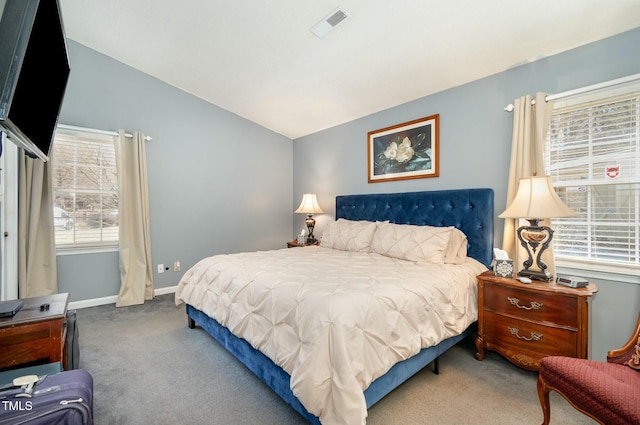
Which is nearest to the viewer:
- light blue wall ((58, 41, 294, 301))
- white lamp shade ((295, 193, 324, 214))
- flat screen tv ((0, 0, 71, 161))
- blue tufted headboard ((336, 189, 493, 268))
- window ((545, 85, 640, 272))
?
flat screen tv ((0, 0, 71, 161))

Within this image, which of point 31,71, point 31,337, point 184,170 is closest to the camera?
point 31,71

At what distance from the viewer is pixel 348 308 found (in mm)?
1418

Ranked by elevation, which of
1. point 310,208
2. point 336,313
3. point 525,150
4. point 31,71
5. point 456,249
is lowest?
point 336,313

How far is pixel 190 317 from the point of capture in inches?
112

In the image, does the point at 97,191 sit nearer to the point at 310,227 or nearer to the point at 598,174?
the point at 310,227

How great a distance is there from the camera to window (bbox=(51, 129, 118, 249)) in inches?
132

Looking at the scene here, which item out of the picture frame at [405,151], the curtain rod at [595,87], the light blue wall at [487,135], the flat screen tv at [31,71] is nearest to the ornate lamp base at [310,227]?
the light blue wall at [487,135]

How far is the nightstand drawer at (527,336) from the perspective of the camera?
184 centimetres

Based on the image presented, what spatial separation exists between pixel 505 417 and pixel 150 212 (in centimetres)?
416

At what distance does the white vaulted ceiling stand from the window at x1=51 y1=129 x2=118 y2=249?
3.80 feet

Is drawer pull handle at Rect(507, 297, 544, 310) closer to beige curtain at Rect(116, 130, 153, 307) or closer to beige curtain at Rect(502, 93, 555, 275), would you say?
beige curtain at Rect(502, 93, 555, 275)

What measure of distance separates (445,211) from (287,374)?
226cm

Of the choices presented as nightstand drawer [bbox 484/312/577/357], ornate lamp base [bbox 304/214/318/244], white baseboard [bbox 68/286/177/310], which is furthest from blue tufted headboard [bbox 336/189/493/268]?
white baseboard [bbox 68/286/177/310]

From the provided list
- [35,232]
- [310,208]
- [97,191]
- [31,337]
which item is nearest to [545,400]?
[31,337]
